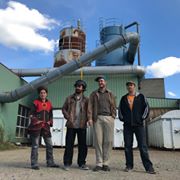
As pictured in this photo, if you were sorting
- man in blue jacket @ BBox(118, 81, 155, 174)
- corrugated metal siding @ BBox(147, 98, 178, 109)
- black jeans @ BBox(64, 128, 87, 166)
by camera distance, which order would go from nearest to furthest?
1. man in blue jacket @ BBox(118, 81, 155, 174)
2. black jeans @ BBox(64, 128, 87, 166)
3. corrugated metal siding @ BBox(147, 98, 178, 109)

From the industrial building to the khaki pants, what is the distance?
28.8 ft

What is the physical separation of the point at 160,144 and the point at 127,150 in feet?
29.3

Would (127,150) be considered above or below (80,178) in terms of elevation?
above

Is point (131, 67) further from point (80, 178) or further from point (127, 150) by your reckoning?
point (80, 178)

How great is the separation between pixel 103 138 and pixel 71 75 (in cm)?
1254

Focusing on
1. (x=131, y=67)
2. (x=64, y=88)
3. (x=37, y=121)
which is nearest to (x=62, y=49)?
(x=64, y=88)

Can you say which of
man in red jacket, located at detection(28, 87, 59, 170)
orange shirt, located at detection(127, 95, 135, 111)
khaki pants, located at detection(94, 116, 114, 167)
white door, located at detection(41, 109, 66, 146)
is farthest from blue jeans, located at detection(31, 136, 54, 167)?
white door, located at detection(41, 109, 66, 146)

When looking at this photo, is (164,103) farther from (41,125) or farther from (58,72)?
(41,125)

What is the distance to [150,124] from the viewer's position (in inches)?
612

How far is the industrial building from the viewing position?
13.3 meters

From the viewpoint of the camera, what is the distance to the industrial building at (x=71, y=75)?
1327 centimetres

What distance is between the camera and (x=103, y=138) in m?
4.88

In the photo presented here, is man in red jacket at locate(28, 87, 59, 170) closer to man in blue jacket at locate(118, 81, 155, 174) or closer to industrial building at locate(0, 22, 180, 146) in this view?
man in blue jacket at locate(118, 81, 155, 174)

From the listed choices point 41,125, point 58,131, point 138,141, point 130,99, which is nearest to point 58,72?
point 58,131
